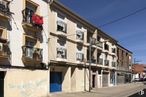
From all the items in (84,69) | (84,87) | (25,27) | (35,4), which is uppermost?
(35,4)

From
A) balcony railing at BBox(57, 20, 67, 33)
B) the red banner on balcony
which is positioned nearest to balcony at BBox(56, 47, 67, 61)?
balcony railing at BBox(57, 20, 67, 33)

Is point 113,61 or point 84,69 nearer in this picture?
point 84,69

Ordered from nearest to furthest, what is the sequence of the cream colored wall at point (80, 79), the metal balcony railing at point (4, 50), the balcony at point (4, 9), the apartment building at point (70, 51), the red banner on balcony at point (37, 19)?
the metal balcony railing at point (4, 50) < the balcony at point (4, 9) < the red banner on balcony at point (37, 19) < the apartment building at point (70, 51) < the cream colored wall at point (80, 79)

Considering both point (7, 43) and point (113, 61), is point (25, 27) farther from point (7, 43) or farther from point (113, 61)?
point (113, 61)

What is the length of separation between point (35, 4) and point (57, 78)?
10424mm

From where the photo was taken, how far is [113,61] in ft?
201

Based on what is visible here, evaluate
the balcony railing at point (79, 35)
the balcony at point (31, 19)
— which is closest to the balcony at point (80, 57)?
the balcony railing at point (79, 35)

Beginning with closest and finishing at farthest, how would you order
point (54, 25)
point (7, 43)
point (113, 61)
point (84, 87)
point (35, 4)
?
1. point (7, 43)
2. point (35, 4)
3. point (54, 25)
4. point (84, 87)
5. point (113, 61)

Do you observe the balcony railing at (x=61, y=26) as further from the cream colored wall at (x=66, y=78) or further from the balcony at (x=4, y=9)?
the balcony at (x=4, y=9)

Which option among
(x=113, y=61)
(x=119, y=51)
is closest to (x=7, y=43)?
(x=113, y=61)

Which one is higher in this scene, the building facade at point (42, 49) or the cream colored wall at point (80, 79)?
the building facade at point (42, 49)

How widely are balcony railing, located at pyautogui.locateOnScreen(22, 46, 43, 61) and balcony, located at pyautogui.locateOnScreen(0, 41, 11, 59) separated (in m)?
2.24

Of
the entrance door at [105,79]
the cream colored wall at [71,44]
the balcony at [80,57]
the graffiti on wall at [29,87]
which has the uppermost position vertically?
the cream colored wall at [71,44]

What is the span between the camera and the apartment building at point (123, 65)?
6939 cm
